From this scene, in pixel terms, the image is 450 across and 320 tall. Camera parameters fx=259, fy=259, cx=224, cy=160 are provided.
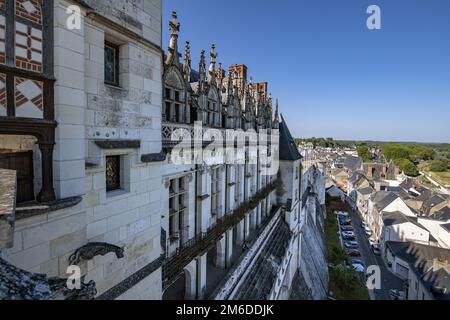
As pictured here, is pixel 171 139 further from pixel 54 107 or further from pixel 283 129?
pixel 283 129

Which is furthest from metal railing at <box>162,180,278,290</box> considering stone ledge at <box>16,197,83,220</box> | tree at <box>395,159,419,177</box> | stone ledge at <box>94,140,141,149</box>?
tree at <box>395,159,419,177</box>

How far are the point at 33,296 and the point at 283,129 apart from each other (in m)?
26.7

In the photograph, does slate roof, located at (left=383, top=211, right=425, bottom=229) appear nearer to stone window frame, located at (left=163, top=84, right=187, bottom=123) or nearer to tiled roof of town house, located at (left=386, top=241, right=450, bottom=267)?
tiled roof of town house, located at (left=386, top=241, right=450, bottom=267)

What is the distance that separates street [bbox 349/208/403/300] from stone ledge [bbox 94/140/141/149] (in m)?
33.5

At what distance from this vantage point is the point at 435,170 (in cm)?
12662

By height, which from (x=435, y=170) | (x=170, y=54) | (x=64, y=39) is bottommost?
(x=435, y=170)

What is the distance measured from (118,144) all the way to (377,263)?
45.6 m

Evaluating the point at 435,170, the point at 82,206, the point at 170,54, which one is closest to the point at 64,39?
the point at 82,206

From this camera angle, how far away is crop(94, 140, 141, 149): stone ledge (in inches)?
206

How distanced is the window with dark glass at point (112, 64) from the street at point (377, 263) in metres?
34.6

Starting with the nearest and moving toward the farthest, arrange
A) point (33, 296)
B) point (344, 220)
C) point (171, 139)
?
point (33, 296)
point (171, 139)
point (344, 220)

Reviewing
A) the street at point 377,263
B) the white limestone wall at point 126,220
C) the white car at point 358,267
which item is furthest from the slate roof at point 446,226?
the white limestone wall at point 126,220

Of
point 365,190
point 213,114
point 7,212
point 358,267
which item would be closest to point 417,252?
point 358,267

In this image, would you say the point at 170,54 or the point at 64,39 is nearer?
the point at 64,39
